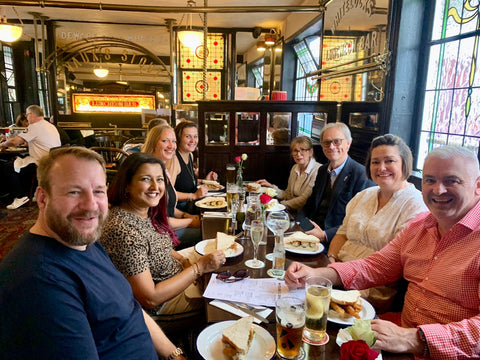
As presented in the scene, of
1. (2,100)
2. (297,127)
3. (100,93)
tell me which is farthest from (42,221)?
(2,100)

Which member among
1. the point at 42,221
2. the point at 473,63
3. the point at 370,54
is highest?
the point at 370,54

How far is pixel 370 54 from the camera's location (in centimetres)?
328

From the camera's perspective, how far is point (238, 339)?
97 cm

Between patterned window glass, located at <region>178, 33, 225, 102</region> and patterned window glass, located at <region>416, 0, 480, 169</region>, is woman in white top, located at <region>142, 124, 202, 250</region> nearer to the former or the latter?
patterned window glass, located at <region>416, 0, 480, 169</region>

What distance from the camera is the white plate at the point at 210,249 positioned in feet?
5.49

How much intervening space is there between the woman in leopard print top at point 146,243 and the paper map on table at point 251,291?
0.57 feet

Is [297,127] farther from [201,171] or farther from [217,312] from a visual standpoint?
[217,312]

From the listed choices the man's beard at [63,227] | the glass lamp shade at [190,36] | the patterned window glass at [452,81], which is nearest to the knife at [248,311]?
the man's beard at [63,227]

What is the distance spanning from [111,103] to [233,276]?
8542mm

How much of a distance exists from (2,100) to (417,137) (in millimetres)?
10086

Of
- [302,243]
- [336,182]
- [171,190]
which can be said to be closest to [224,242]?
[302,243]

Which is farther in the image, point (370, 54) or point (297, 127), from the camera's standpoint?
point (297, 127)

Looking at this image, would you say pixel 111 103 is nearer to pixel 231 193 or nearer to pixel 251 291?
pixel 231 193

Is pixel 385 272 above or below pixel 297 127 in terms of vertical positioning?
below
